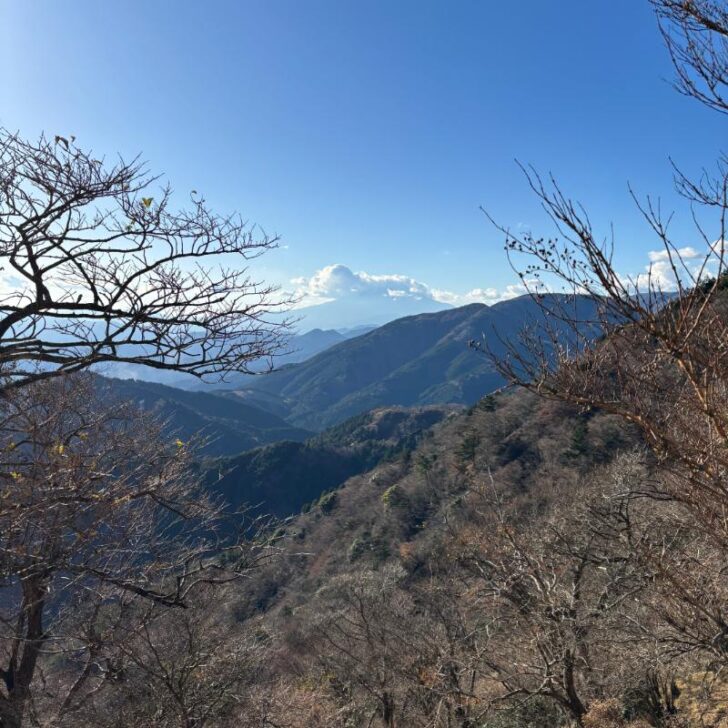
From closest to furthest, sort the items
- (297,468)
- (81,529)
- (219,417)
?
(81,529) < (297,468) < (219,417)

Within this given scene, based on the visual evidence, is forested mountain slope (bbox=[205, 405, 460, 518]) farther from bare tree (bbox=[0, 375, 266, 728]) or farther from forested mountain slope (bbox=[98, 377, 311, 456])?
bare tree (bbox=[0, 375, 266, 728])

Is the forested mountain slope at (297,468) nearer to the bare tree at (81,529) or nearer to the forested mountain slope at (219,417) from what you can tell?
the forested mountain slope at (219,417)

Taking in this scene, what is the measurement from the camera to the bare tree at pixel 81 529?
3617 millimetres

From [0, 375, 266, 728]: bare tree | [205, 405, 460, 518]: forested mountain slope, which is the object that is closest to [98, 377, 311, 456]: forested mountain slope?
[205, 405, 460, 518]: forested mountain slope

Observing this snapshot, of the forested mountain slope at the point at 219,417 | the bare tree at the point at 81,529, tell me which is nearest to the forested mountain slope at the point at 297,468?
the forested mountain slope at the point at 219,417

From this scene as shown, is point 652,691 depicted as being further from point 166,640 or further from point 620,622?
point 166,640

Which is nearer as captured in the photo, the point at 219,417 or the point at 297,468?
the point at 297,468

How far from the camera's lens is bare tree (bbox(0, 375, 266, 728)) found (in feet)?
11.9

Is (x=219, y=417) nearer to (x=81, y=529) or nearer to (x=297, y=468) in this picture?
(x=297, y=468)

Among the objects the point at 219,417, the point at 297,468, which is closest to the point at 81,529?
the point at 297,468

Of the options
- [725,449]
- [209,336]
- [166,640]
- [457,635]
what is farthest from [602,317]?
[457,635]

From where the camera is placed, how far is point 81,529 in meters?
4.58

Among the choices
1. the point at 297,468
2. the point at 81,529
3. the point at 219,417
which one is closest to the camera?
the point at 81,529

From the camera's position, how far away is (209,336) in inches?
159
